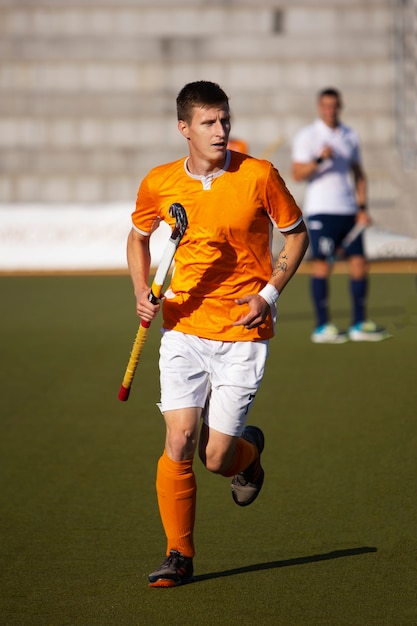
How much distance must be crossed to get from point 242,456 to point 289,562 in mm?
475

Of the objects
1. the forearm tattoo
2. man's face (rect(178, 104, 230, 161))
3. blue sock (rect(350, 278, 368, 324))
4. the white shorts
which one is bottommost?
blue sock (rect(350, 278, 368, 324))

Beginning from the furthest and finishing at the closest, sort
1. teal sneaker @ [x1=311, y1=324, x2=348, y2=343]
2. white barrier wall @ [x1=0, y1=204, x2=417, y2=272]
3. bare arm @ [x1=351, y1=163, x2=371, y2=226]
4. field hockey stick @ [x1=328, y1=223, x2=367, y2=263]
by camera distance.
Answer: white barrier wall @ [x1=0, y1=204, x2=417, y2=272]
bare arm @ [x1=351, y1=163, x2=371, y2=226]
teal sneaker @ [x1=311, y1=324, x2=348, y2=343]
field hockey stick @ [x1=328, y1=223, x2=367, y2=263]

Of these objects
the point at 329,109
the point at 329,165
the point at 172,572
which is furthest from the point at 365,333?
the point at 172,572

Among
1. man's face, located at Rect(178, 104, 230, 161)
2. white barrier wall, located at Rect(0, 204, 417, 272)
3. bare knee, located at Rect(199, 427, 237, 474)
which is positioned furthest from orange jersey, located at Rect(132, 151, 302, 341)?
white barrier wall, located at Rect(0, 204, 417, 272)

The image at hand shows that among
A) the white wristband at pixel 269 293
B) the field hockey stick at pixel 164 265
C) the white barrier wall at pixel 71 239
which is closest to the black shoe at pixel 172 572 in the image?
the field hockey stick at pixel 164 265

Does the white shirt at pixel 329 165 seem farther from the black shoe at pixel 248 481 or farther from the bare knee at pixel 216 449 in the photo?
the bare knee at pixel 216 449

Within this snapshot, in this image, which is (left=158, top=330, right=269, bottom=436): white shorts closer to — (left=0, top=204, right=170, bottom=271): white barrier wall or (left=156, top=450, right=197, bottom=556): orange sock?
(left=156, top=450, right=197, bottom=556): orange sock

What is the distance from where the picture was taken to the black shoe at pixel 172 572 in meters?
4.33

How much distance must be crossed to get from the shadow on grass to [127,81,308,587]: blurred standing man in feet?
0.42

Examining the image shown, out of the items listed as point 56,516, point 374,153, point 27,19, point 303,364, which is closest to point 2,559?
point 56,516

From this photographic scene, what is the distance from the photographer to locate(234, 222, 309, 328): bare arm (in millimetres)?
4387

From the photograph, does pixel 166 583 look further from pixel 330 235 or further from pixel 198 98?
pixel 330 235

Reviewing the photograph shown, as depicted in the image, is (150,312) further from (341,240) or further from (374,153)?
(374,153)

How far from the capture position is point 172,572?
14.2 feet
